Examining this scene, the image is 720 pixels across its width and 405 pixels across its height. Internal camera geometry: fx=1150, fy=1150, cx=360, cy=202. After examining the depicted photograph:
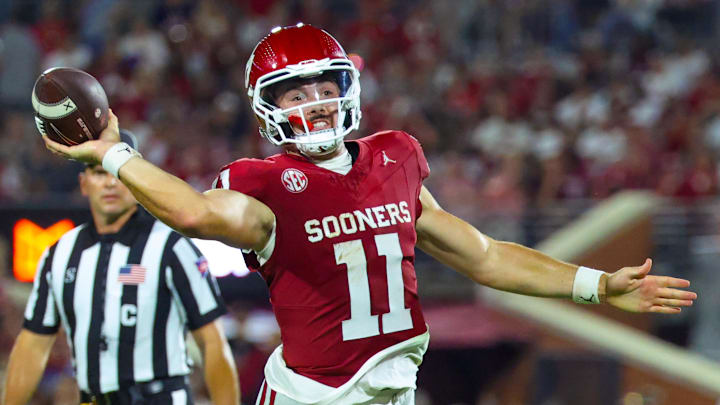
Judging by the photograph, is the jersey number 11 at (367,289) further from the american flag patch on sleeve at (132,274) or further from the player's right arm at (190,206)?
the american flag patch on sleeve at (132,274)

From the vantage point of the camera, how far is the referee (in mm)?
4176

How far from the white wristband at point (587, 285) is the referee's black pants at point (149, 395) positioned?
154 centimetres

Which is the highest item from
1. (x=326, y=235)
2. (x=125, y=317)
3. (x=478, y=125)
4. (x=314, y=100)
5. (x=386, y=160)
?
(x=314, y=100)

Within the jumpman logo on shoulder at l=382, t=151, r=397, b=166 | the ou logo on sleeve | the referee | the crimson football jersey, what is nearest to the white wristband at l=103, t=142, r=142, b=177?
the crimson football jersey

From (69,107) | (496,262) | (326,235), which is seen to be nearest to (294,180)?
(326,235)

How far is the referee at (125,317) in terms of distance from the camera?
164 inches

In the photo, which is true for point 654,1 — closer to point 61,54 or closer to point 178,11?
point 178,11

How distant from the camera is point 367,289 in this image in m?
3.23

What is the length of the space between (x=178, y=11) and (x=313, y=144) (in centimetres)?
940

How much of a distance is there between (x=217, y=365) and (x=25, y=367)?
728 mm

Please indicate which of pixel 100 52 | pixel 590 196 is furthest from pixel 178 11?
pixel 590 196

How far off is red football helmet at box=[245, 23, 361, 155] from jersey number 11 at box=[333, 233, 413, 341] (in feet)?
0.99

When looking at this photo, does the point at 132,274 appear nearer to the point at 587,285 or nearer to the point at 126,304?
the point at 126,304

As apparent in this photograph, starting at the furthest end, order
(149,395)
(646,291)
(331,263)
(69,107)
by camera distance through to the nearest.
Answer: (149,395)
(646,291)
(331,263)
(69,107)
